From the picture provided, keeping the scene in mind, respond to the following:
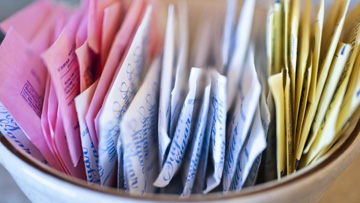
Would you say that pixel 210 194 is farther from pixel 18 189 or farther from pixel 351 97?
pixel 18 189

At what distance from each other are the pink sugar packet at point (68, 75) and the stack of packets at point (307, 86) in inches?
5.5

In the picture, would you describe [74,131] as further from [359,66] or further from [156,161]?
[359,66]

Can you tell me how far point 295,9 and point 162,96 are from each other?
0.37 feet

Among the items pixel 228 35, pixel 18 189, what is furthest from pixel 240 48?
pixel 18 189

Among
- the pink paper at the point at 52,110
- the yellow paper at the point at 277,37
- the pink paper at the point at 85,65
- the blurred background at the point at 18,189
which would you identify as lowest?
the blurred background at the point at 18,189

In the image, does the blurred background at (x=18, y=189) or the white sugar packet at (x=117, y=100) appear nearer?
the white sugar packet at (x=117, y=100)

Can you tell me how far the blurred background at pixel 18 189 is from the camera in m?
0.35

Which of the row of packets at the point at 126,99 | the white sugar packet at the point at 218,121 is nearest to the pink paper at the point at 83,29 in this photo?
the row of packets at the point at 126,99

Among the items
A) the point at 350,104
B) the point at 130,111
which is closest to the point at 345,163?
the point at 350,104

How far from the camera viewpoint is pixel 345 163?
23cm

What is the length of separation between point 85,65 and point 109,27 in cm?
4

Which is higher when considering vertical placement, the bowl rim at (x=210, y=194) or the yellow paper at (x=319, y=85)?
the yellow paper at (x=319, y=85)

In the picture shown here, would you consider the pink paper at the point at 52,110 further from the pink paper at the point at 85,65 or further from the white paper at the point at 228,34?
the white paper at the point at 228,34

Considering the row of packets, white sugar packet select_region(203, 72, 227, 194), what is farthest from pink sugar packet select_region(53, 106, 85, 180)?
white sugar packet select_region(203, 72, 227, 194)
